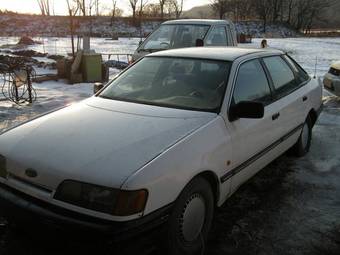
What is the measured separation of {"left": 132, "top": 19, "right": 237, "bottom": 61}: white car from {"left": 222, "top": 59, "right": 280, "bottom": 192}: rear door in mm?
4872

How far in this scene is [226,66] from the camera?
12.6 feet

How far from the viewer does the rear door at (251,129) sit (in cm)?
352

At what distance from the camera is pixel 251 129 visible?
3.71m

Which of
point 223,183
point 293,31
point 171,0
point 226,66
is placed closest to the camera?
point 223,183

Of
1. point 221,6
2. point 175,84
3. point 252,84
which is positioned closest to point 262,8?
point 221,6

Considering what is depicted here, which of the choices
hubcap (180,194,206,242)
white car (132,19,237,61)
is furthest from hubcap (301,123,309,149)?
white car (132,19,237,61)

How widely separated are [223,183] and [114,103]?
4.06 ft

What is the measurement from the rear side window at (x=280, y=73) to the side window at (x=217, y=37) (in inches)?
169

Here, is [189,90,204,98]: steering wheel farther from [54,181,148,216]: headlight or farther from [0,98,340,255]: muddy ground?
[54,181,148,216]: headlight

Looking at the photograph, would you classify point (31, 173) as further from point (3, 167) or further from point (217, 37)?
point (217, 37)

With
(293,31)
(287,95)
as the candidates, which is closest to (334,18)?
(293,31)

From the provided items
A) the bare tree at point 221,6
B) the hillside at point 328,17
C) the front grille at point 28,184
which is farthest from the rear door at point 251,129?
the hillside at point 328,17

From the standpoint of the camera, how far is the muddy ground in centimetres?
271

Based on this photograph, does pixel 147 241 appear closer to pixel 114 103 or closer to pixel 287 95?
pixel 114 103
